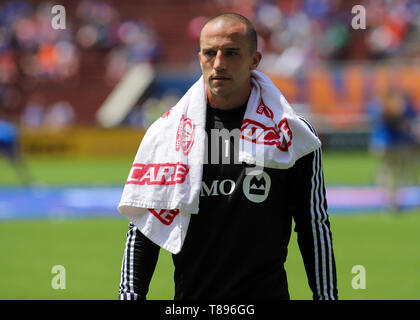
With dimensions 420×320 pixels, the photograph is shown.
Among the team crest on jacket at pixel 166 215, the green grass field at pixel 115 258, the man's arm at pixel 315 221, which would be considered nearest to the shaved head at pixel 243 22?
the man's arm at pixel 315 221

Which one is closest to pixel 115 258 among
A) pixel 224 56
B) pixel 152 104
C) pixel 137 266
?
pixel 137 266

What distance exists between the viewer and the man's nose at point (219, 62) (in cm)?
338

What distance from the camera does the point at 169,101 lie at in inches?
1177

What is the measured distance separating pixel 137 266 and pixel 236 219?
51 centimetres

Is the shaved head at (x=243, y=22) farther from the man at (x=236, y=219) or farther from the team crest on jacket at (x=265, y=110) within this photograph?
the team crest on jacket at (x=265, y=110)

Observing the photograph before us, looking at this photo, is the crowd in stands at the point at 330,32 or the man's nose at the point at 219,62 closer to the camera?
the man's nose at the point at 219,62

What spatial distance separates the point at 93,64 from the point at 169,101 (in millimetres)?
6688

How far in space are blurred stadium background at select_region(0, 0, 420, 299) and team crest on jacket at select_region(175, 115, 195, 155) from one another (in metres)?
6.79

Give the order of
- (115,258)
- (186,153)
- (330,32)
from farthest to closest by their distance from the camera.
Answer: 1. (330,32)
2. (115,258)
3. (186,153)

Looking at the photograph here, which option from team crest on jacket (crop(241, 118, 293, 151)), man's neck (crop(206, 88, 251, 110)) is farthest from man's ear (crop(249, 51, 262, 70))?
team crest on jacket (crop(241, 118, 293, 151))

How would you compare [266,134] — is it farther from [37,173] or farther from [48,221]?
[37,173]

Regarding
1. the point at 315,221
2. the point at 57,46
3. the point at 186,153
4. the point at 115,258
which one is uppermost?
the point at 57,46

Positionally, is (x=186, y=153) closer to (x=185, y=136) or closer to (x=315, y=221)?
(x=185, y=136)

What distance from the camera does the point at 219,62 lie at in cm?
338
